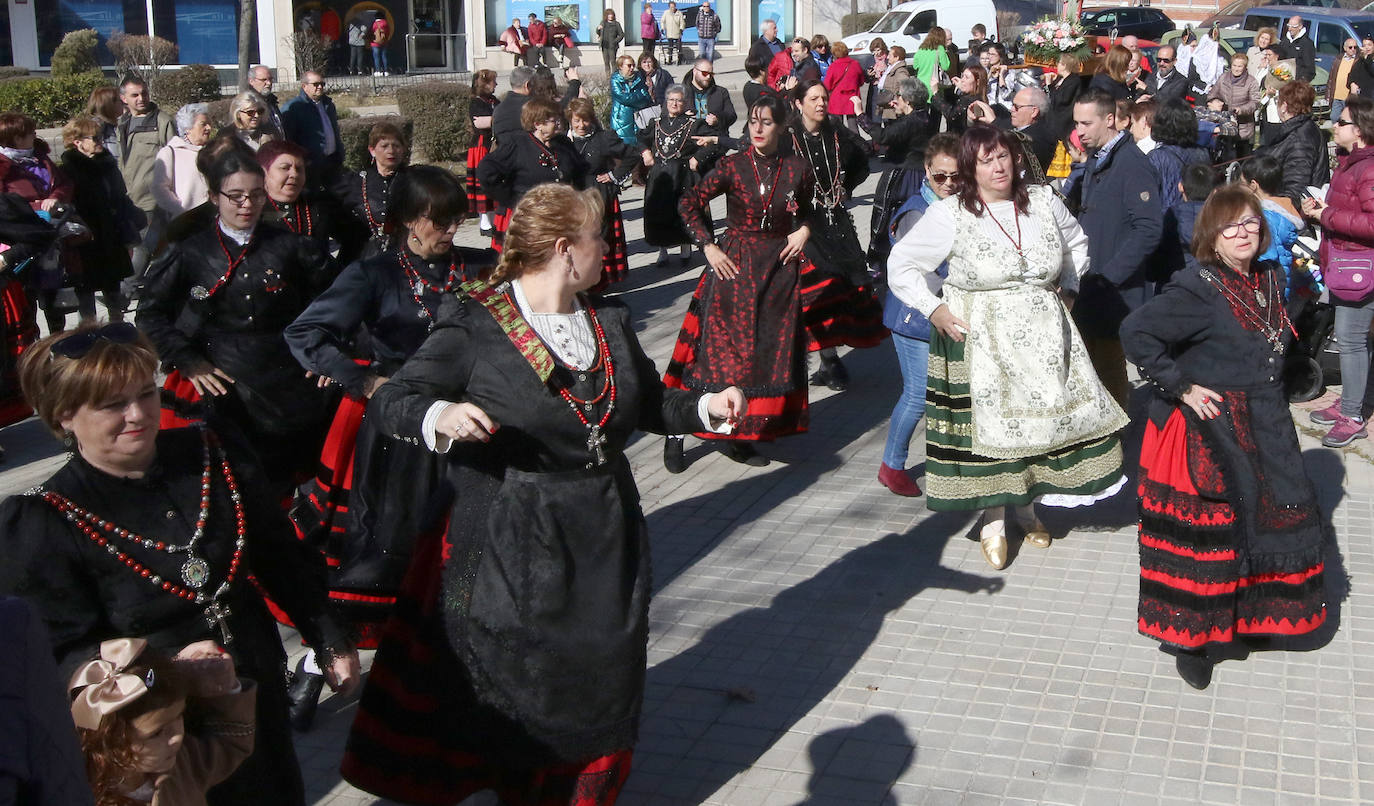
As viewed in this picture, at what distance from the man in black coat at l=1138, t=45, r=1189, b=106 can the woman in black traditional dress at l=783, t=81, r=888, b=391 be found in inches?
352

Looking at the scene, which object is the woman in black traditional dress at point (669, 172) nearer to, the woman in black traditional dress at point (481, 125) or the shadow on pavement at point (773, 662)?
the woman in black traditional dress at point (481, 125)

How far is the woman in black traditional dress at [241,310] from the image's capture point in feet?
16.9

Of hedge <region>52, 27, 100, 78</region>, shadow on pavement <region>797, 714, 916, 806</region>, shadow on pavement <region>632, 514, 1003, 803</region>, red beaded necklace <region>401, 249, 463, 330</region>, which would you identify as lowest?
shadow on pavement <region>797, 714, 916, 806</region>

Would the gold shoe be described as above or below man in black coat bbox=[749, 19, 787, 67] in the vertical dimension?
below

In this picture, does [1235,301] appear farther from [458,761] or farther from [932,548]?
[458,761]

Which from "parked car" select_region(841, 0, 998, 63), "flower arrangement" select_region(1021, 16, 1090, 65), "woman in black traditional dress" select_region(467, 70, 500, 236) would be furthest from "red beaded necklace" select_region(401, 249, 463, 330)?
"parked car" select_region(841, 0, 998, 63)

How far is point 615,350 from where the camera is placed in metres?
3.71

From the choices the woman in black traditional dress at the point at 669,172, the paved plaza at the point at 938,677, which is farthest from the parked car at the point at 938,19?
the paved plaza at the point at 938,677

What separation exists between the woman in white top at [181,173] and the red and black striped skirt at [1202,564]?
6.59 meters

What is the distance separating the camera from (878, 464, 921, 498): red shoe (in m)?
6.77

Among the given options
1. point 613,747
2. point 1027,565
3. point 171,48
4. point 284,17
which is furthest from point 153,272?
point 284,17

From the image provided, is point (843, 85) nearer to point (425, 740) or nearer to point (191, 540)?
point (425, 740)

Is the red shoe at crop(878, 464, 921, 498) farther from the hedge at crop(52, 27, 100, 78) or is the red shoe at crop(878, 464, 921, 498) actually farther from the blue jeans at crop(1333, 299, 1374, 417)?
the hedge at crop(52, 27, 100, 78)

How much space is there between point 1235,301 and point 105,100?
8.44 m
